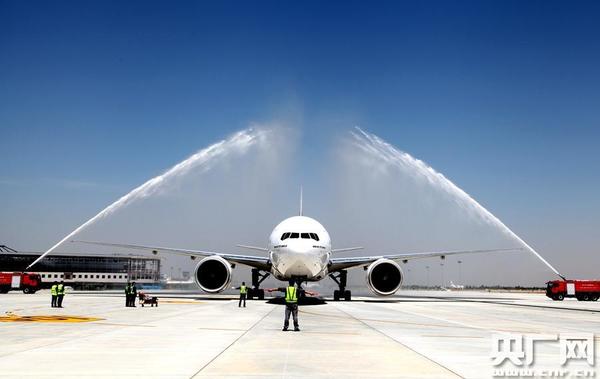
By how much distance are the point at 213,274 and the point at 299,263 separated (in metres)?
7.44

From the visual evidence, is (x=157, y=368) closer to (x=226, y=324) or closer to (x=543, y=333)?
(x=226, y=324)

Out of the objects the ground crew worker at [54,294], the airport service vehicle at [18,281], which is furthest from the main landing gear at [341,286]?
the airport service vehicle at [18,281]

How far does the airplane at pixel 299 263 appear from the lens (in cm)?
2814

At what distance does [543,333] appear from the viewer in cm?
1488

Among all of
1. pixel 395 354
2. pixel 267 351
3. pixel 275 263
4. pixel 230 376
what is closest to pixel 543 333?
pixel 395 354

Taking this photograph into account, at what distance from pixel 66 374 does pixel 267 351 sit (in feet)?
12.9

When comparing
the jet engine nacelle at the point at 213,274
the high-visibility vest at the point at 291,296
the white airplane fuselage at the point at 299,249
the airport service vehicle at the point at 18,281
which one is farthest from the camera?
the airport service vehicle at the point at 18,281

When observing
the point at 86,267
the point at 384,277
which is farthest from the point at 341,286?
the point at 86,267

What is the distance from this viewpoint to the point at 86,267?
129250 millimetres

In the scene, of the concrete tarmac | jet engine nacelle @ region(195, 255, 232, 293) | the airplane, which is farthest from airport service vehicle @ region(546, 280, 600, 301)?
the concrete tarmac

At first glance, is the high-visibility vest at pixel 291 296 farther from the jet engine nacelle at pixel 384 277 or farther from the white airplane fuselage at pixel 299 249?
the jet engine nacelle at pixel 384 277

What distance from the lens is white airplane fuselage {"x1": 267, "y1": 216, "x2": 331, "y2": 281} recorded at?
27.8 m

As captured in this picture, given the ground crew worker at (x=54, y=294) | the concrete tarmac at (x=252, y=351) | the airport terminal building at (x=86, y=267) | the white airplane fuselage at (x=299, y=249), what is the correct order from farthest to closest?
the airport terminal building at (x=86, y=267) < the white airplane fuselage at (x=299, y=249) < the ground crew worker at (x=54, y=294) < the concrete tarmac at (x=252, y=351)

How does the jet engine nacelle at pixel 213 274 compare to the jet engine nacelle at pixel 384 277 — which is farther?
the jet engine nacelle at pixel 384 277
